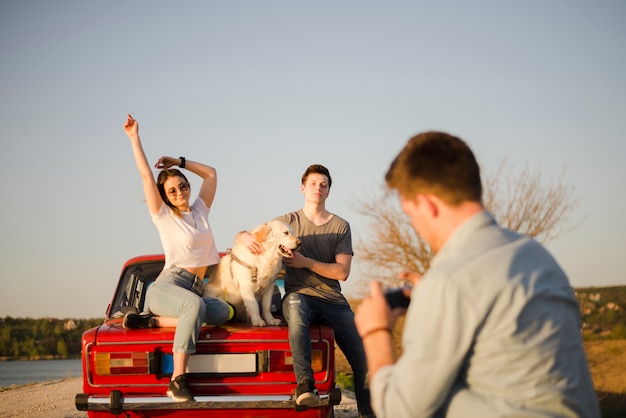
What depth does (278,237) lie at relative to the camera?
6301 millimetres

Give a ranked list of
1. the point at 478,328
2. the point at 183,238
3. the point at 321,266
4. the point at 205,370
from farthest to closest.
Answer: the point at 321,266, the point at 183,238, the point at 205,370, the point at 478,328

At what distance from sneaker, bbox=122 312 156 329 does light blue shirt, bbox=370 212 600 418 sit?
4.20m

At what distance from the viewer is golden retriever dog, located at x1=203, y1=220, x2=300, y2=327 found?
20.5ft

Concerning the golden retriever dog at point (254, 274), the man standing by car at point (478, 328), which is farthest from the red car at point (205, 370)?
the man standing by car at point (478, 328)

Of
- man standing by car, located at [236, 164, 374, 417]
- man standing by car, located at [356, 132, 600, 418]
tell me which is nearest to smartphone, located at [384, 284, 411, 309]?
man standing by car, located at [356, 132, 600, 418]

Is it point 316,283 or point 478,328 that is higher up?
point 478,328

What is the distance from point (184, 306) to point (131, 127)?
1.52 metres

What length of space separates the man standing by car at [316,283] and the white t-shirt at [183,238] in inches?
A: 15.4

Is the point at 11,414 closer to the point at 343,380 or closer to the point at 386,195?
the point at 386,195

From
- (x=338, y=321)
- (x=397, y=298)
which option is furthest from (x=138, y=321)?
(x=397, y=298)

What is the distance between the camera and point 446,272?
5.84 ft

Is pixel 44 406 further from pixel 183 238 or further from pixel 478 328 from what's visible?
pixel 478 328

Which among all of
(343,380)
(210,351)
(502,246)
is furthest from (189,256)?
(343,380)

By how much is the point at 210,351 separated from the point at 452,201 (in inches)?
160
